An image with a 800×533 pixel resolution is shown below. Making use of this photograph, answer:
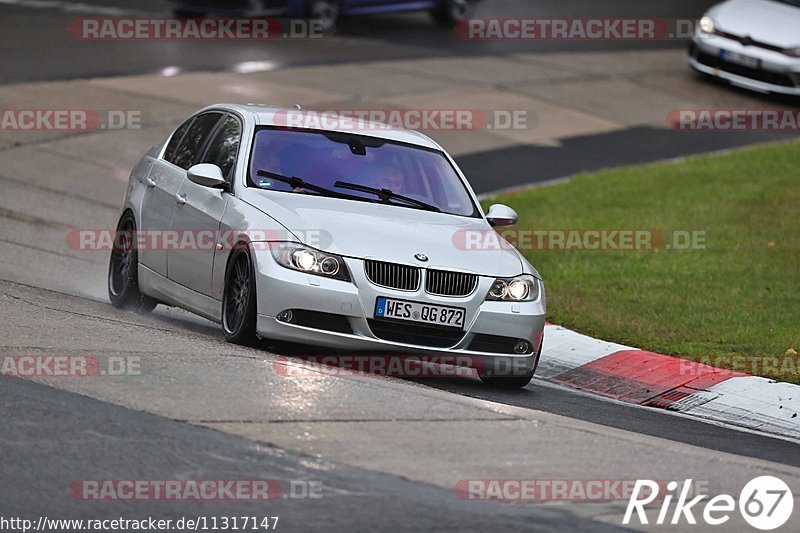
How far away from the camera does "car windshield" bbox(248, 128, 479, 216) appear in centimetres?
1021

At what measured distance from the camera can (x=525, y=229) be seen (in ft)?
51.7

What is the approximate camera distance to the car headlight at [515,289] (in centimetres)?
955

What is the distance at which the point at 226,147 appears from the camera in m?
10.7

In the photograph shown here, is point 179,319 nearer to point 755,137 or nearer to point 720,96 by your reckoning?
point 755,137
